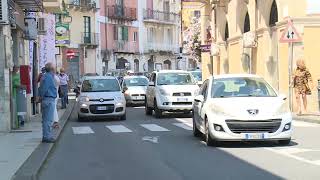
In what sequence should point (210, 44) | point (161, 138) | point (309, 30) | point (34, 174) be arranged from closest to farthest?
point (34, 174) < point (161, 138) < point (309, 30) < point (210, 44)

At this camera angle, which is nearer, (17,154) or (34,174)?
(34,174)

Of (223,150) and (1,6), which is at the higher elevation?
(1,6)

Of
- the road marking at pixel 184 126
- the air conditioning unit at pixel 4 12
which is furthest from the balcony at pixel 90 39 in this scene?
the air conditioning unit at pixel 4 12

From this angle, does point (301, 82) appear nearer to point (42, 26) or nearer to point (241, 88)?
point (241, 88)

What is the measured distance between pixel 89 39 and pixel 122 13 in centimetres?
719

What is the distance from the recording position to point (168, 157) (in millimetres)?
12758

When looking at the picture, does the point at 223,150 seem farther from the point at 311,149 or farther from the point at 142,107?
the point at 142,107

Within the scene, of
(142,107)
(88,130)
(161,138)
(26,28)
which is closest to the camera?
(161,138)

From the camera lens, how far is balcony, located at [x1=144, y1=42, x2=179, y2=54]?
79125 mm

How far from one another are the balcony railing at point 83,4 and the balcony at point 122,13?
11.4ft

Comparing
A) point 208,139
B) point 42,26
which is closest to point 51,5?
point 42,26

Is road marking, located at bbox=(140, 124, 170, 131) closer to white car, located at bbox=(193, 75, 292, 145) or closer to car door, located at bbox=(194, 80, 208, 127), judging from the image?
car door, located at bbox=(194, 80, 208, 127)

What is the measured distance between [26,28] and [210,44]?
20859 mm

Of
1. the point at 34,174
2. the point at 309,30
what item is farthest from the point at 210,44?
the point at 34,174
